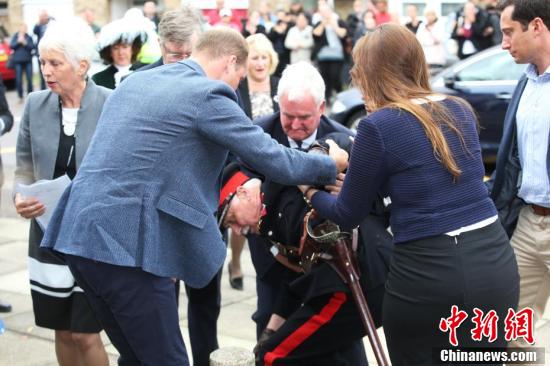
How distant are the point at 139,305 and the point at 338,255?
840mm

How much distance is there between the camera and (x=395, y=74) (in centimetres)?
304

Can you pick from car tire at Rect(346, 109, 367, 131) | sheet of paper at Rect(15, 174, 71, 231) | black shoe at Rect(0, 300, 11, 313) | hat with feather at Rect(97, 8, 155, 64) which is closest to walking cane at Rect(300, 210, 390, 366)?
sheet of paper at Rect(15, 174, 71, 231)

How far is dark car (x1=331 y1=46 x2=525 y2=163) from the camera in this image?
10516mm

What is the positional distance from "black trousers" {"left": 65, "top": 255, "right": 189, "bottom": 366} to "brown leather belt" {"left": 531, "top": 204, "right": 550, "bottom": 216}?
6.00 feet

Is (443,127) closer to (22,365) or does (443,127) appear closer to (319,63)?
(22,365)

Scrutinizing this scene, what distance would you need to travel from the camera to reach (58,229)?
128 inches

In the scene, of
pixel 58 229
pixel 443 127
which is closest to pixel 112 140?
pixel 58 229

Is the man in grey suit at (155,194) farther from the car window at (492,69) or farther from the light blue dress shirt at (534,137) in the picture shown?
the car window at (492,69)

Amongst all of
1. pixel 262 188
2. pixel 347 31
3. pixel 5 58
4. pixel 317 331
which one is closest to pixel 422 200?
pixel 317 331

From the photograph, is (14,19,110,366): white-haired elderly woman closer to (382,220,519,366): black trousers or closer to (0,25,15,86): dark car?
(382,220,519,366): black trousers

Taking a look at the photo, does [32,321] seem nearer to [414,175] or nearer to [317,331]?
[317,331]

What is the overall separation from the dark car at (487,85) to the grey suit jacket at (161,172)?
7.48m

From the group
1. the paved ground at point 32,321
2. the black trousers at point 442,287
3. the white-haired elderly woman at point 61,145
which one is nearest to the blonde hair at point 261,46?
the paved ground at point 32,321

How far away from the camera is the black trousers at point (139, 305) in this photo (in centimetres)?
312
